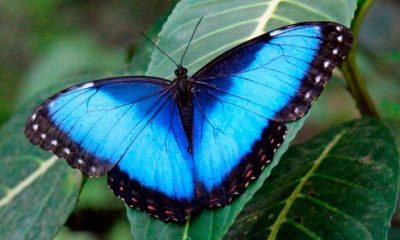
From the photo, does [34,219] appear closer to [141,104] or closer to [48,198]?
[48,198]

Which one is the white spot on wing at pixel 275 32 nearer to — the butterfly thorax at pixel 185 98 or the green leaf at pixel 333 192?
the butterfly thorax at pixel 185 98

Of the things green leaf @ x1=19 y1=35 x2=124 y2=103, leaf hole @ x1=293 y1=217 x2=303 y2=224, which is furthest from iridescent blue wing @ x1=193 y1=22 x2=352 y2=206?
green leaf @ x1=19 y1=35 x2=124 y2=103

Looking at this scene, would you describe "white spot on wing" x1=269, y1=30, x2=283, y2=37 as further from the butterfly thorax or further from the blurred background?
the blurred background

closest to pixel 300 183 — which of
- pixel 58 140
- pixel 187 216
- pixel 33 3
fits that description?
pixel 187 216

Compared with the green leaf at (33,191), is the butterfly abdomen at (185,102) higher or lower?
higher

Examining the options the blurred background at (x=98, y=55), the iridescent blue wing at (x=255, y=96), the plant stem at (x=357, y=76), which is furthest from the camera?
the blurred background at (x=98, y=55)

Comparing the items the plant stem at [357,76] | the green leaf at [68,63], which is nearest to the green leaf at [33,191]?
the plant stem at [357,76]
